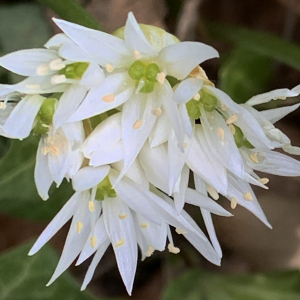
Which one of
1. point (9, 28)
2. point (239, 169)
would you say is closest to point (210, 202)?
point (239, 169)

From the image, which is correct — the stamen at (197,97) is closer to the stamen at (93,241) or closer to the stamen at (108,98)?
the stamen at (108,98)

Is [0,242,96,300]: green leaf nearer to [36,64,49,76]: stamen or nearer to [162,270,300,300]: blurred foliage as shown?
[162,270,300,300]: blurred foliage

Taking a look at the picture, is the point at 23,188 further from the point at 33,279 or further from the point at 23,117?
the point at 23,117

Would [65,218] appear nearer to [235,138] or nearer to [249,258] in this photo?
[235,138]

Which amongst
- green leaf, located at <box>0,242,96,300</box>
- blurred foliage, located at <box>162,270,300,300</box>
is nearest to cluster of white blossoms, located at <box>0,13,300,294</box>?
green leaf, located at <box>0,242,96,300</box>

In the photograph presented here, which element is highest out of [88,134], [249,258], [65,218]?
[88,134]

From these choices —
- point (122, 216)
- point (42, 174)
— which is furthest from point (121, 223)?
point (42, 174)
